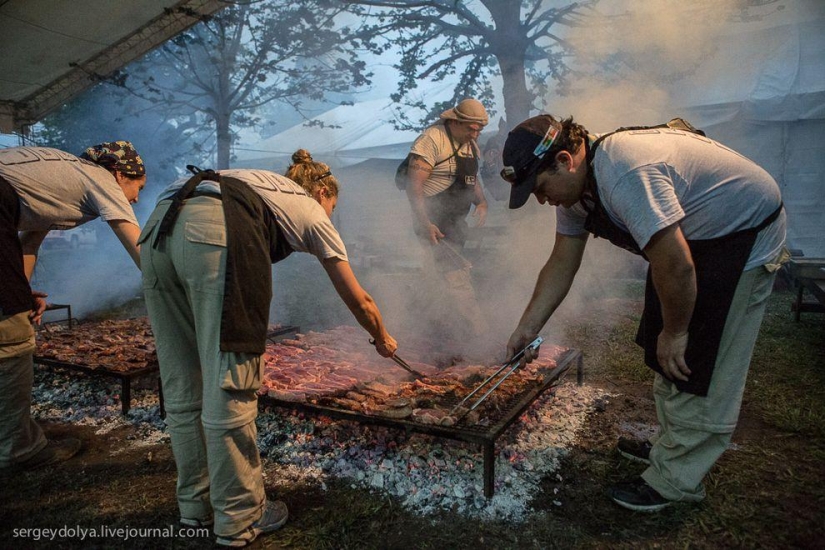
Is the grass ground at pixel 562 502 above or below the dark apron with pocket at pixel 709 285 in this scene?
below

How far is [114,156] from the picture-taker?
11.2 ft

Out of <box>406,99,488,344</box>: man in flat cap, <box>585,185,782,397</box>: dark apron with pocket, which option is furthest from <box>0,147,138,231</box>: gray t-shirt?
<box>585,185,782,397</box>: dark apron with pocket

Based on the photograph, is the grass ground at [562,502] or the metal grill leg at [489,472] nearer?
the grass ground at [562,502]

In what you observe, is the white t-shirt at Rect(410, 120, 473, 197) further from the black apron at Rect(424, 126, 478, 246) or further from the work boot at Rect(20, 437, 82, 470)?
the work boot at Rect(20, 437, 82, 470)

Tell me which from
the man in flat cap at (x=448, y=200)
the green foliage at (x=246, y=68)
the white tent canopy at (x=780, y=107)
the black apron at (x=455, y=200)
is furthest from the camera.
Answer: the green foliage at (x=246, y=68)

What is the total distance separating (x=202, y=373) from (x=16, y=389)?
1.81 meters

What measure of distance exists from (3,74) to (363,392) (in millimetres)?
8134

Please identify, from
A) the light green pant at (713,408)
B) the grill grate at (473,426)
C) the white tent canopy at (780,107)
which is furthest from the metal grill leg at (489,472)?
the white tent canopy at (780,107)

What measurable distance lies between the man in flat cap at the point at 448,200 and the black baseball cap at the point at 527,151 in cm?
289

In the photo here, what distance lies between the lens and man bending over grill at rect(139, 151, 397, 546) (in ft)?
7.00

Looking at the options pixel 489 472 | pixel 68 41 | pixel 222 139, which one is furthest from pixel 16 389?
pixel 222 139

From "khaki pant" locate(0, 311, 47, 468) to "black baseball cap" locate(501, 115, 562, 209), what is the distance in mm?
3180

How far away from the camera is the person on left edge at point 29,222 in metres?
2.98

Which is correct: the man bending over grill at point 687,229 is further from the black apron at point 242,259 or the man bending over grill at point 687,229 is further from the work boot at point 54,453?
the work boot at point 54,453
